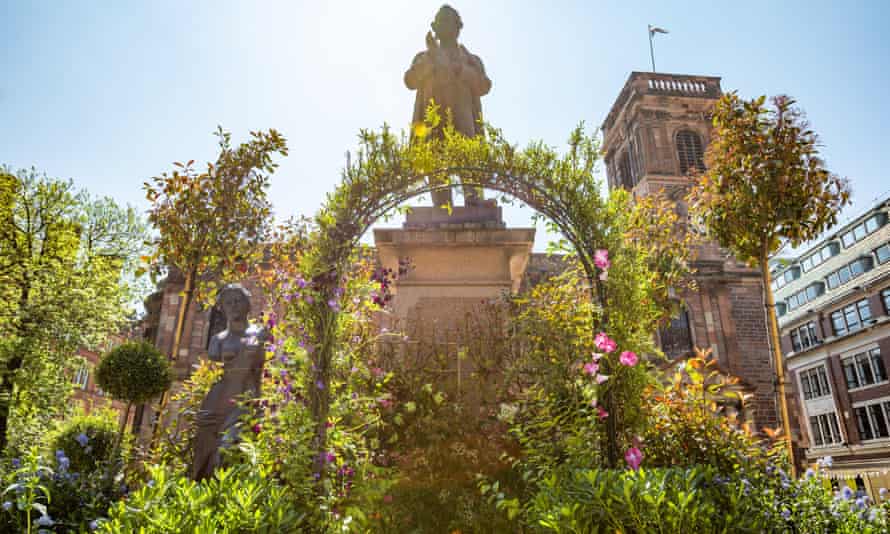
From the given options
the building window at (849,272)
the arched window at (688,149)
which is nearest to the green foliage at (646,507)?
the arched window at (688,149)

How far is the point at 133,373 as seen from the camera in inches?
246

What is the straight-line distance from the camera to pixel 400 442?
4742mm

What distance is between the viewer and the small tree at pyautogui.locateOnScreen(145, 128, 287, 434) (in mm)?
6387

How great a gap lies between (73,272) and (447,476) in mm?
13576

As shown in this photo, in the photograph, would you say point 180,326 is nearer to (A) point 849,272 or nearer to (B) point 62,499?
(B) point 62,499

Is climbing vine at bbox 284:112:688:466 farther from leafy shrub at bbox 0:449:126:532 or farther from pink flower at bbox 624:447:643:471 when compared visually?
leafy shrub at bbox 0:449:126:532

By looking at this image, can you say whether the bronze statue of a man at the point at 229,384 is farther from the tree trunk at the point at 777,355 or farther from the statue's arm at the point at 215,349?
the tree trunk at the point at 777,355

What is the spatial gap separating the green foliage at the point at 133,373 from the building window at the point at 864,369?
132 ft

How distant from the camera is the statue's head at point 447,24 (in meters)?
7.12

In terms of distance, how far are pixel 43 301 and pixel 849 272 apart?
48533 mm

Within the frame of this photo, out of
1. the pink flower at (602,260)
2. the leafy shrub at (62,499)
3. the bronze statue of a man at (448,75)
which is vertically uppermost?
the bronze statue of a man at (448,75)

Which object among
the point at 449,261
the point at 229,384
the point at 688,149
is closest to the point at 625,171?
the point at 688,149

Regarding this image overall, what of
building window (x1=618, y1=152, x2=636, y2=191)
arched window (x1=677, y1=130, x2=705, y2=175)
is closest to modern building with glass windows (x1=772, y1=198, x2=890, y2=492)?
arched window (x1=677, y1=130, x2=705, y2=175)

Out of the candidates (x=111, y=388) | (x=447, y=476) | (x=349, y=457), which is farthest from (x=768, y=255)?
(x=111, y=388)
